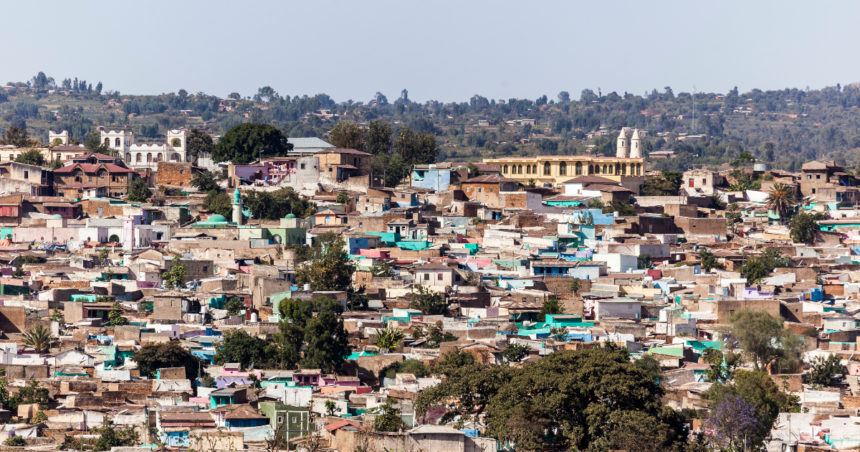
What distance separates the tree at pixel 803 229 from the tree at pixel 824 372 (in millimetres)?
15375

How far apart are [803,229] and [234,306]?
62.7ft

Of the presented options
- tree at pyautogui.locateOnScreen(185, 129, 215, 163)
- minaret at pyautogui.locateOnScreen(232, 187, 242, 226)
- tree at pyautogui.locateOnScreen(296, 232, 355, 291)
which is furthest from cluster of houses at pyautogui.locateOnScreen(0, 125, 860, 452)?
tree at pyautogui.locateOnScreen(185, 129, 215, 163)

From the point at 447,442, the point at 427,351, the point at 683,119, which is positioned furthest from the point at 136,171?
the point at 683,119

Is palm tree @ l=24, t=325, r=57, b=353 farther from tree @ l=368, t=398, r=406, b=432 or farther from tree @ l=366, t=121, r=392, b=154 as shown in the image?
tree @ l=366, t=121, r=392, b=154

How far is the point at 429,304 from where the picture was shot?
2752 cm

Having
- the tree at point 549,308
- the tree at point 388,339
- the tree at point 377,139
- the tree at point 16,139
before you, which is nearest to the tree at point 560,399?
the tree at point 388,339

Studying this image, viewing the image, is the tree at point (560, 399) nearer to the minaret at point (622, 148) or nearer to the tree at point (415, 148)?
the tree at point (415, 148)

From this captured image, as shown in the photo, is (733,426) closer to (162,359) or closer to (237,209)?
(162,359)

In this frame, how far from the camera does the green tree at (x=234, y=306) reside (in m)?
26.9

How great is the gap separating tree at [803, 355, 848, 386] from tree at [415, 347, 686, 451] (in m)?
5.32

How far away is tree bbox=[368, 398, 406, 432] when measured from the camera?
1778 centimetres

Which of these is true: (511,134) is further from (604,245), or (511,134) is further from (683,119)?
(604,245)

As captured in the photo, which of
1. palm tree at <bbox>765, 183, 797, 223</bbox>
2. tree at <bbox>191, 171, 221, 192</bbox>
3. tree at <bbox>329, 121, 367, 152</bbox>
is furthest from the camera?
tree at <bbox>329, 121, 367, 152</bbox>

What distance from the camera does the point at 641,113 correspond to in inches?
6732
